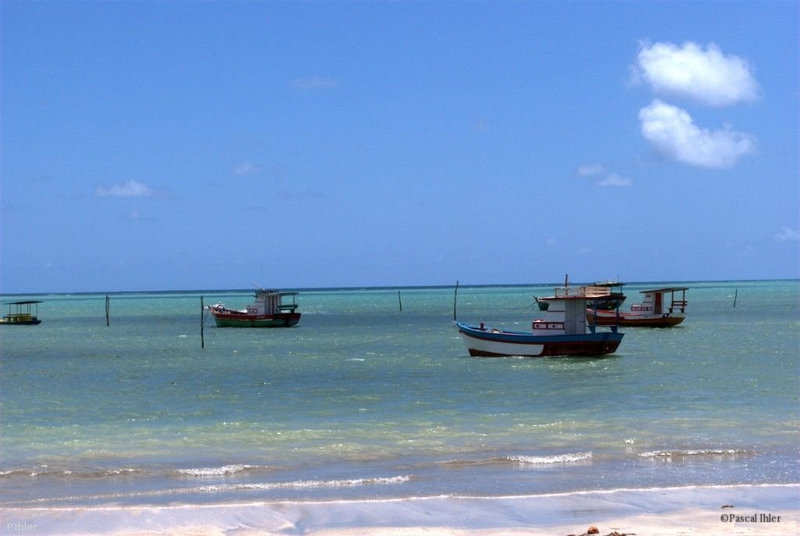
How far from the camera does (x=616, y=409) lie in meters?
26.3

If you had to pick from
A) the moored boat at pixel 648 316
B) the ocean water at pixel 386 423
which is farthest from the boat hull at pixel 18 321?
A: the moored boat at pixel 648 316

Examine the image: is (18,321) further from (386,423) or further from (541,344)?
(386,423)

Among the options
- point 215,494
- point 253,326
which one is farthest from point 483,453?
point 253,326

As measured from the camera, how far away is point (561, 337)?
3962 cm

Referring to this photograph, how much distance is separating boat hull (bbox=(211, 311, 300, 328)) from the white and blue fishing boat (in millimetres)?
31960

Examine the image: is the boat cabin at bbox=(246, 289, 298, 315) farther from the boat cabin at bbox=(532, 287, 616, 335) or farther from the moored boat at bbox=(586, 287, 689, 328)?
the boat cabin at bbox=(532, 287, 616, 335)

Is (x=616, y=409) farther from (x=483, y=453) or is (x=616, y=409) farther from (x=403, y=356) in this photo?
(x=403, y=356)

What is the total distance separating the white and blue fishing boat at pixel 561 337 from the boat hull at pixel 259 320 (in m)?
32.0

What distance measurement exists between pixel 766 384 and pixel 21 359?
35176 millimetres

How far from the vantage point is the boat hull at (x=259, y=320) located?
7081 centimetres

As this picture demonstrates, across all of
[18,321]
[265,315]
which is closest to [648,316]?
[265,315]

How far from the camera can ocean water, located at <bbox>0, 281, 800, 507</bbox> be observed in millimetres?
16766

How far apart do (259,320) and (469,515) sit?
58.2m

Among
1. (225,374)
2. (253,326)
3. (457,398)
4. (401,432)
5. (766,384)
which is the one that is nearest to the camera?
(401,432)
